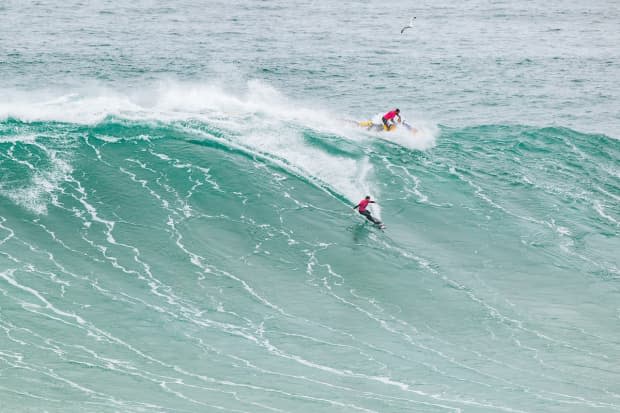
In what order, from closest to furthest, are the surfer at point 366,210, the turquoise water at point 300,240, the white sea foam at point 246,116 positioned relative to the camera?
the turquoise water at point 300,240
the surfer at point 366,210
the white sea foam at point 246,116

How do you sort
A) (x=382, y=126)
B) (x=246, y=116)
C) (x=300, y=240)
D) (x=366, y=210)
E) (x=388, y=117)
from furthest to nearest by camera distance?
(x=382, y=126) → (x=388, y=117) → (x=246, y=116) → (x=366, y=210) → (x=300, y=240)

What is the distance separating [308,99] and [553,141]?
71.2 feet

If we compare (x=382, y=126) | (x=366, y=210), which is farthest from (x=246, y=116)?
(x=366, y=210)

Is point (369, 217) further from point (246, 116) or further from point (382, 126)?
point (246, 116)

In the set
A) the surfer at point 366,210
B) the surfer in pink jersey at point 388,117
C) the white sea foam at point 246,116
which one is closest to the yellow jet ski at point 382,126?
the surfer in pink jersey at point 388,117

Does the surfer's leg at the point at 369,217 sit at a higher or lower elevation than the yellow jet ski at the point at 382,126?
lower

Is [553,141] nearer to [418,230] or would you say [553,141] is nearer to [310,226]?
[418,230]

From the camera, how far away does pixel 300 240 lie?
46031 millimetres

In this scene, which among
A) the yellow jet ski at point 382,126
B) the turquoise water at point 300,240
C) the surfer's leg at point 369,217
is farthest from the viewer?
the yellow jet ski at point 382,126

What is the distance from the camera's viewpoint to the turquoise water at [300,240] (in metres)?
34.8

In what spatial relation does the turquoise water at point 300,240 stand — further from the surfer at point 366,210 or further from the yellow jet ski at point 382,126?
the yellow jet ski at point 382,126

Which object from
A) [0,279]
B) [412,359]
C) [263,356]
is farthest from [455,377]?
[0,279]

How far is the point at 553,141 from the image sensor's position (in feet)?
205

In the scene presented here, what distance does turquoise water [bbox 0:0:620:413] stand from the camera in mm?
34781
